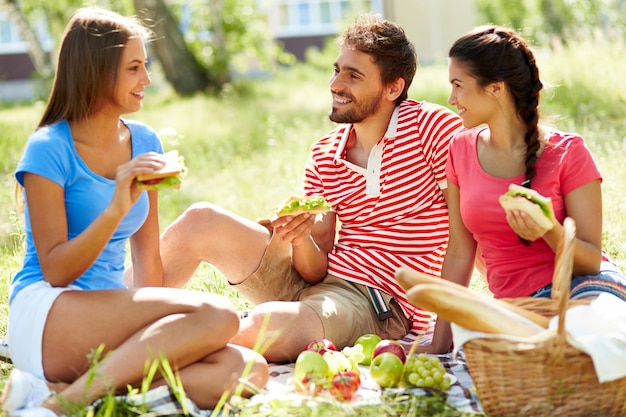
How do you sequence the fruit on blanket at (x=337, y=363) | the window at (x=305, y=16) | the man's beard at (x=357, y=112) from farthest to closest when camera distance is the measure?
the window at (x=305, y=16) → the man's beard at (x=357, y=112) → the fruit on blanket at (x=337, y=363)

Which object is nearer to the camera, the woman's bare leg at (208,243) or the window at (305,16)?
the woman's bare leg at (208,243)

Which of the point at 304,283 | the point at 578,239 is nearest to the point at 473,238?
the point at 578,239

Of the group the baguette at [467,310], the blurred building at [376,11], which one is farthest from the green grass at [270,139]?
the blurred building at [376,11]

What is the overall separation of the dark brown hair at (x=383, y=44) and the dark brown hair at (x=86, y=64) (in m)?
1.33

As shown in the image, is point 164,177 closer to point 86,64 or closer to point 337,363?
point 86,64

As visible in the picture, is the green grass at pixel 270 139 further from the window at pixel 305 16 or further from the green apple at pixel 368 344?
the window at pixel 305 16

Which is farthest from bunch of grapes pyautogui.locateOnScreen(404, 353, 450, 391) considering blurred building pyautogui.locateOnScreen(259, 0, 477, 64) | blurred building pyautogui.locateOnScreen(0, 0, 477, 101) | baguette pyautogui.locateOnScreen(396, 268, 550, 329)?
blurred building pyautogui.locateOnScreen(259, 0, 477, 64)

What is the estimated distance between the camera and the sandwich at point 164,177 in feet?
11.1

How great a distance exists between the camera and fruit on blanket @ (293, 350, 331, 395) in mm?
3592

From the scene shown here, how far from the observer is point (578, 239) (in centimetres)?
367

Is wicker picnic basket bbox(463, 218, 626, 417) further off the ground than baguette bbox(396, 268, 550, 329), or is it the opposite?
baguette bbox(396, 268, 550, 329)

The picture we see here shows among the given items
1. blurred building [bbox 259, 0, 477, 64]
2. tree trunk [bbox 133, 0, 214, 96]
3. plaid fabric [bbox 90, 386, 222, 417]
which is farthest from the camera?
blurred building [bbox 259, 0, 477, 64]

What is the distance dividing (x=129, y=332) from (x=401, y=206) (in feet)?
5.16

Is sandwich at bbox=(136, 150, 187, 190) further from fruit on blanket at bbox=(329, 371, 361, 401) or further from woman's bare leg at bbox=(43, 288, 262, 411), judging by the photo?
fruit on blanket at bbox=(329, 371, 361, 401)
